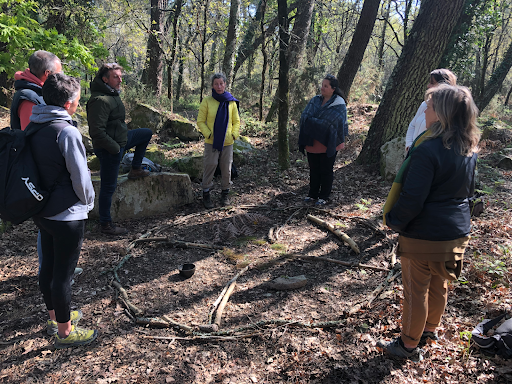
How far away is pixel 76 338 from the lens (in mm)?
2924

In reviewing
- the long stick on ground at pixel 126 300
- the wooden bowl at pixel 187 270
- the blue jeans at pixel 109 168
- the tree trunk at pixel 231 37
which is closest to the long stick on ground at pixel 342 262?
the wooden bowl at pixel 187 270

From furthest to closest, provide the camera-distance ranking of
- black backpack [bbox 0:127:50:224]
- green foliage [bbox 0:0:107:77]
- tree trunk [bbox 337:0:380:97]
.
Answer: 1. tree trunk [bbox 337:0:380:97]
2. green foliage [bbox 0:0:107:77]
3. black backpack [bbox 0:127:50:224]

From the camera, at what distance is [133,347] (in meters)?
2.97

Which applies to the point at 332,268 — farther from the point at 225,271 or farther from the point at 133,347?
the point at 133,347

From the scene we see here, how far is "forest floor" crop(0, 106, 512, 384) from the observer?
2682 mm

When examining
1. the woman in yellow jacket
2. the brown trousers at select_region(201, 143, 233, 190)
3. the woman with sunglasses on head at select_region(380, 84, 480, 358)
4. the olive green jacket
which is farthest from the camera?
the brown trousers at select_region(201, 143, 233, 190)

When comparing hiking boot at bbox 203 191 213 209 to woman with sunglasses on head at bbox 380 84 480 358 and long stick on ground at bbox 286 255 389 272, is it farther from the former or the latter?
woman with sunglasses on head at bbox 380 84 480 358

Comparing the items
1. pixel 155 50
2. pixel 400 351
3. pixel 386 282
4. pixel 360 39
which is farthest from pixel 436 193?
pixel 155 50

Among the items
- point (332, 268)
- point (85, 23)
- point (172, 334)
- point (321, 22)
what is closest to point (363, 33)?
point (332, 268)

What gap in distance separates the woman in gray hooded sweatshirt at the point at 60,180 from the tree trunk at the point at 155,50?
408 inches

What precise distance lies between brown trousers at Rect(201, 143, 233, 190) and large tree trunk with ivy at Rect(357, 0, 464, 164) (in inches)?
147

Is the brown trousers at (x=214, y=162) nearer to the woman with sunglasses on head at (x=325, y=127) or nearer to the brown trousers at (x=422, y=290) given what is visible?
the woman with sunglasses on head at (x=325, y=127)

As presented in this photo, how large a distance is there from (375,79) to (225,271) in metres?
15.1

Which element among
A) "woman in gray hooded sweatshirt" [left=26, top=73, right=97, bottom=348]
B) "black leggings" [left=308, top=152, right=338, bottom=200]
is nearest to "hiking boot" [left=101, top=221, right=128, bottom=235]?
"woman in gray hooded sweatshirt" [left=26, top=73, right=97, bottom=348]
